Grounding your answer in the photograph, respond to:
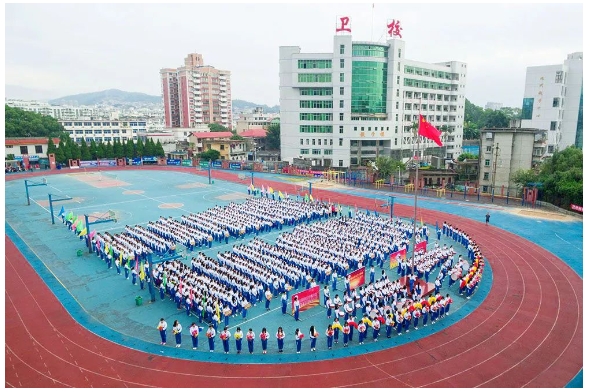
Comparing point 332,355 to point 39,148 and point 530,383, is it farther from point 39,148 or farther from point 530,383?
point 39,148

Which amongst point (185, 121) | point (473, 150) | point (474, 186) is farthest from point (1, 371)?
point (185, 121)

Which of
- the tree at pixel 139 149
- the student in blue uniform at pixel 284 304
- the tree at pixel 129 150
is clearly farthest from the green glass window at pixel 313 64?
the student in blue uniform at pixel 284 304

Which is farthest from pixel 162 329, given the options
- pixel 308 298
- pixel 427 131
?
pixel 427 131

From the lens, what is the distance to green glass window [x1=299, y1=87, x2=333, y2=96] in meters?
54.4

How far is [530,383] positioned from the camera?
35.5 feet

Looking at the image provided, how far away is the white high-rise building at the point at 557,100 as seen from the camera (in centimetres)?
5831

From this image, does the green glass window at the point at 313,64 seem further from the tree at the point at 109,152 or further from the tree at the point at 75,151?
the tree at the point at 75,151

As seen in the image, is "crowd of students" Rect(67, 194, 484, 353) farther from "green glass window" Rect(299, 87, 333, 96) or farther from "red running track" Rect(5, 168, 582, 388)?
"green glass window" Rect(299, 87, 333, 96)

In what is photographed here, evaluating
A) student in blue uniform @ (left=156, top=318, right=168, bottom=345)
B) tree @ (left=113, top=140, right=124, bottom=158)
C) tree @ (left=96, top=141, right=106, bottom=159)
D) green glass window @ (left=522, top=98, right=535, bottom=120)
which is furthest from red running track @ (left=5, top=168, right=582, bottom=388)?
green glass window @ (left=522, top=98, right=535, bottom=120)

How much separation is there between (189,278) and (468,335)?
10.3 m

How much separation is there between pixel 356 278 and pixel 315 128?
41094 mm

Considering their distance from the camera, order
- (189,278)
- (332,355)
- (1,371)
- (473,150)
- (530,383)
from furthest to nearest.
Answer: (473,150), (189,278), (332,355), (530,383), (1,371)

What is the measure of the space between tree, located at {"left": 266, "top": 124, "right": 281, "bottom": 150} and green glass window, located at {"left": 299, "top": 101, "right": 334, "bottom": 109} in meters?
19.1

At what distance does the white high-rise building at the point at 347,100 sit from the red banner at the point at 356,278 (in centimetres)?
3952
